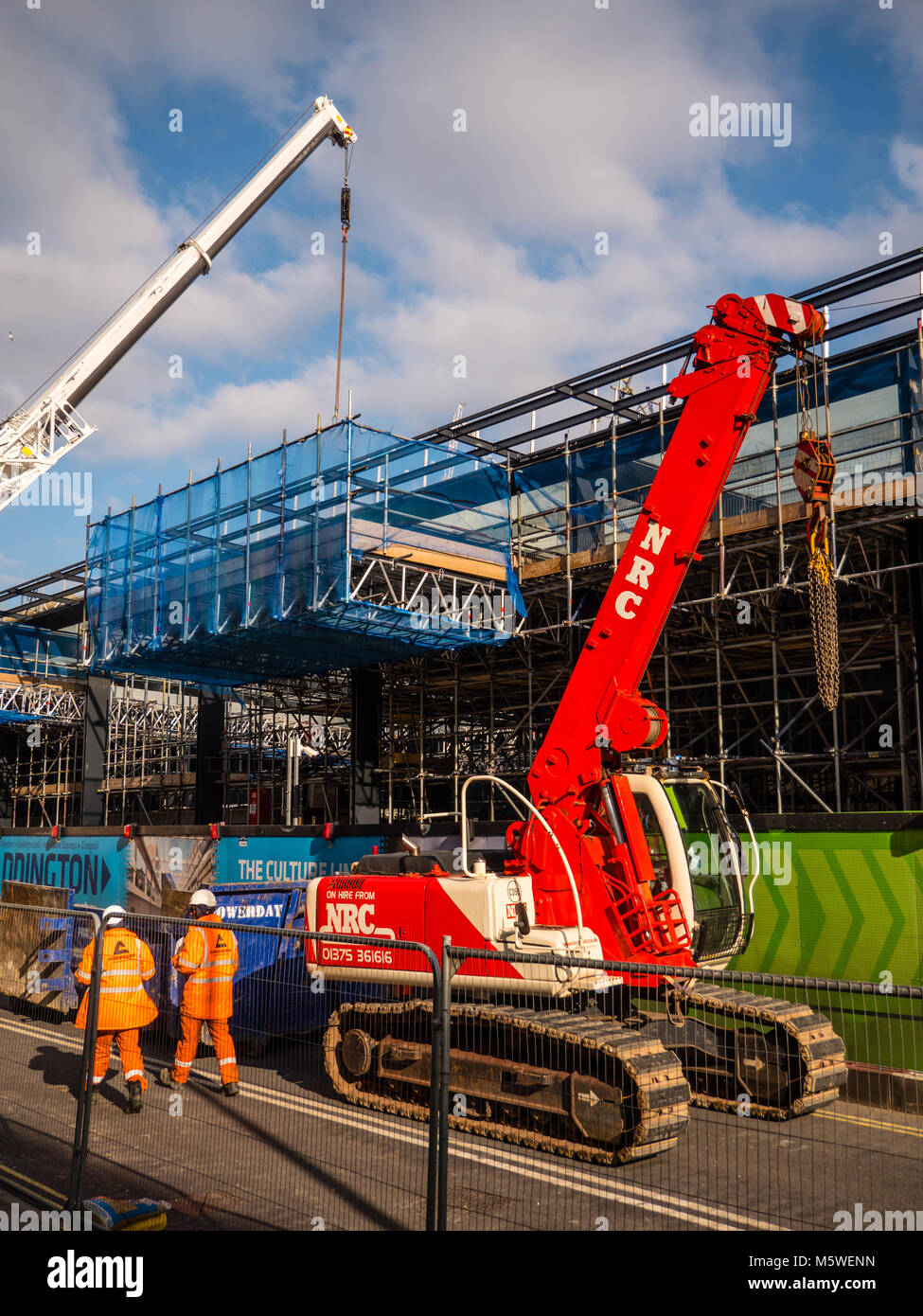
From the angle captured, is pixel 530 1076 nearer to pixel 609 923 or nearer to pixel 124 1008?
pixel 609 923

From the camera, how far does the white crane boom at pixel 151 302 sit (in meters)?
25.2

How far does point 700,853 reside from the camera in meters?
9.80

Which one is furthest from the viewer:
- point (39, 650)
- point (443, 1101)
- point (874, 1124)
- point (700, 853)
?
point (39, 650)

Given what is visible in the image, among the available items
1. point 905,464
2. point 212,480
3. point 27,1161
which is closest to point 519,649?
point 212,480

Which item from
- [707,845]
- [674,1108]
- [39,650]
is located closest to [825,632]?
[707,845]

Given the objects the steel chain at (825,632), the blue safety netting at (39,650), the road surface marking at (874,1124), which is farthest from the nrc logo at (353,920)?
the blue safety netting at (39,650)

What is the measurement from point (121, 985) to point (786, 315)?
8.29 metres

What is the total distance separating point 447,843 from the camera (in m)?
15.5

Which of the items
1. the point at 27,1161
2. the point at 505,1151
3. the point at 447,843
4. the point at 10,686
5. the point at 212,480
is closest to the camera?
the point at 27,1161

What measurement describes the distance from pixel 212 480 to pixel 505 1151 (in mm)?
16267

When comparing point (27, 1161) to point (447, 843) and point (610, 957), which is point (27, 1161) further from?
point (447, 843)

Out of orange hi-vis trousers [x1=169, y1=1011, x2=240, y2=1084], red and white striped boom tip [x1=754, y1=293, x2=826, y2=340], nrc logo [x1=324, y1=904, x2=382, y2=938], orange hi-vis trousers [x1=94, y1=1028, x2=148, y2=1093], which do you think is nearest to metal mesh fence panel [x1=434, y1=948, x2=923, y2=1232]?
nrc logo [x1=324, y1=904, x2=382, y2=938]

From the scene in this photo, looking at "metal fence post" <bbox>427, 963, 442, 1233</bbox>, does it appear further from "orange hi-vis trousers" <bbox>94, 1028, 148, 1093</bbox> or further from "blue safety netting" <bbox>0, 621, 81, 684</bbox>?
"blue safety netting" <bbox>0, 621, 81, 684</bbox>

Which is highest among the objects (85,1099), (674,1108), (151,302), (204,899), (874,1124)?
(151,302)
